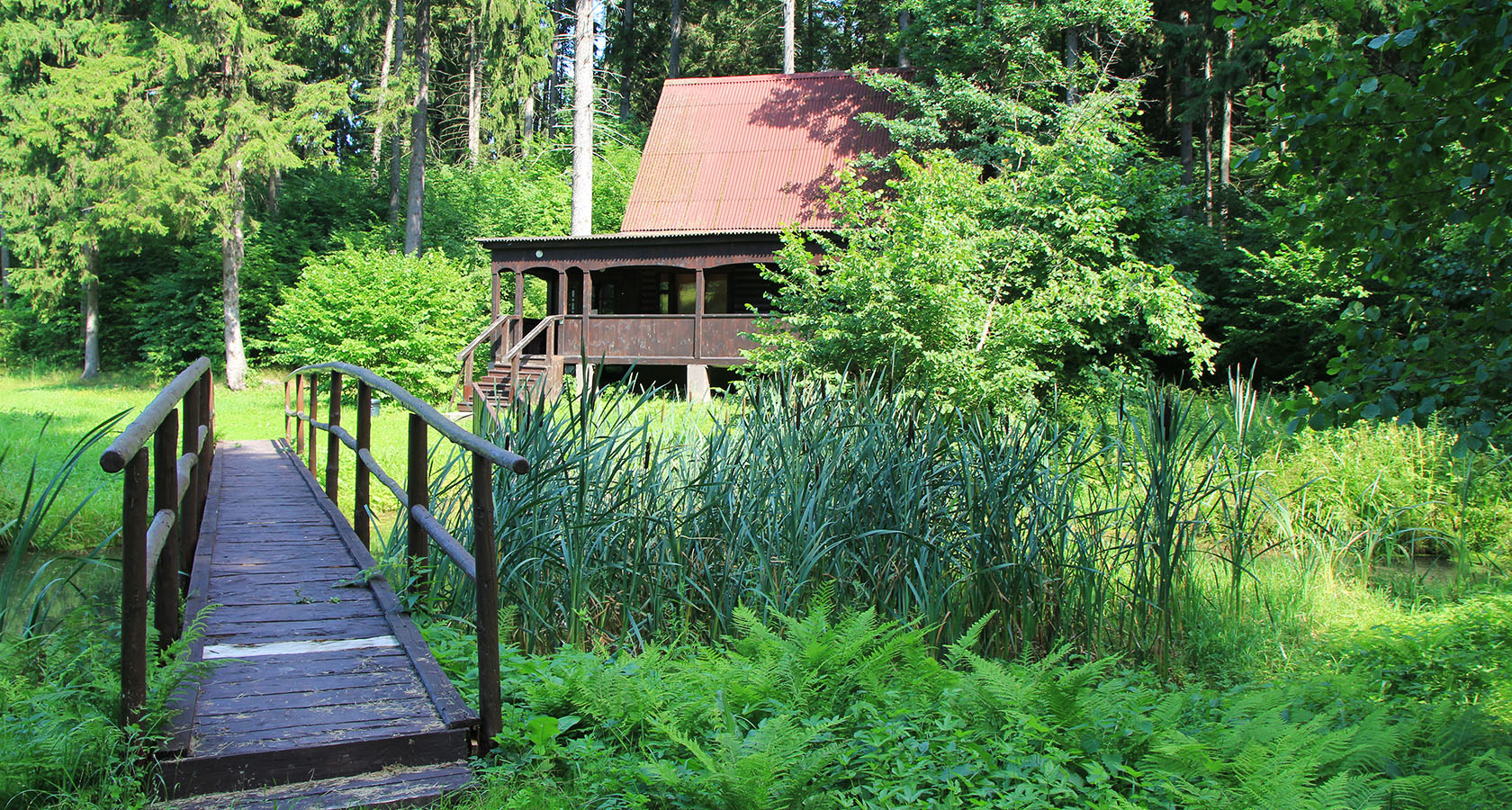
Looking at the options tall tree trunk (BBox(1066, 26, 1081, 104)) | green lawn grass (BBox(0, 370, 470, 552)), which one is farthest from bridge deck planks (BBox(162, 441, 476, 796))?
tall tree trunk (BBox(1066, 26, 1081, 104))

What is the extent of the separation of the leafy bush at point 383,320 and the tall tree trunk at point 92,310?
7.69 metres

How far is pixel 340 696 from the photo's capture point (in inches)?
125

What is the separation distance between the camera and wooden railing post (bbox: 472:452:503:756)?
302 centimetres

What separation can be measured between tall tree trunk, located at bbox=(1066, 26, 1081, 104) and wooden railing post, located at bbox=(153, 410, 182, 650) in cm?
1673

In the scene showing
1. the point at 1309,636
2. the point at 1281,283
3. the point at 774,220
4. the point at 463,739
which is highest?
the point at 774,220

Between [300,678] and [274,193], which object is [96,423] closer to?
[300,678]

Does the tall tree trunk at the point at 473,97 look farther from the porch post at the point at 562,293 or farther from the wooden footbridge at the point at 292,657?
the wooden footbridge at the point at 292,657

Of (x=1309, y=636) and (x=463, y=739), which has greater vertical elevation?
(x=463, y=739)

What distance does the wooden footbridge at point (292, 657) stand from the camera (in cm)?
265

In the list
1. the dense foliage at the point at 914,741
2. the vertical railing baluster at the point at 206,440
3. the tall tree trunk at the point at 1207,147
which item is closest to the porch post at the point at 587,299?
the vertical railing baluster at the point at 206,440

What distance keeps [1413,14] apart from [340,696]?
4.11 m

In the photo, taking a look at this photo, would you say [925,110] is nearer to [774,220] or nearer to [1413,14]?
[774,220]

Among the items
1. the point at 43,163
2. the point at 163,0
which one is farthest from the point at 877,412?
the point at 43,163

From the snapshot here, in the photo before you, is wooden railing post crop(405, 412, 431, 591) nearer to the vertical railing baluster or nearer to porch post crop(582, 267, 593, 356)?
the vertical railing baluster
